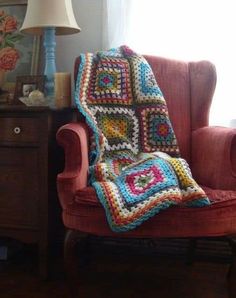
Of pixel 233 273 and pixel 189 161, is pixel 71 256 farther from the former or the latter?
pixel 189 161

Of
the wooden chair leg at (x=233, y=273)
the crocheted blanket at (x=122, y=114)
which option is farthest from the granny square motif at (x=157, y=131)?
the wooden chair leg at (x=233, y=273)

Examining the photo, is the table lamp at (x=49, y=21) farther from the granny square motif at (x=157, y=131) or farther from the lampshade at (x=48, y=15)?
the granny square motif at (x=157, y=131)

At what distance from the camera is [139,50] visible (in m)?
1.95

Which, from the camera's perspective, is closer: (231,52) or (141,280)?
(141,280)

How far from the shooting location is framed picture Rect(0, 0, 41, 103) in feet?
6.59

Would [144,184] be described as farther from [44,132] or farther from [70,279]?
[44,132]

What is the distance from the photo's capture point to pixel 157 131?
1.61 m

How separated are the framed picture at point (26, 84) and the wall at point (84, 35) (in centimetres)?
27

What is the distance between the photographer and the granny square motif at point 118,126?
157 cm

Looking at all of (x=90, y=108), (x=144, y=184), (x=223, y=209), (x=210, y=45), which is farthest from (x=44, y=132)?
(x=210, y=45)

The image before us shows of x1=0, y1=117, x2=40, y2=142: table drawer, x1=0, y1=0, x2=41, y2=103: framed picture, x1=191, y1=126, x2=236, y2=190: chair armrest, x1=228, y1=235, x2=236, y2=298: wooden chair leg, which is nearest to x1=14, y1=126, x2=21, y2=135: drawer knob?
x1=0, y1=117, x2=40, y2=142: table drawer

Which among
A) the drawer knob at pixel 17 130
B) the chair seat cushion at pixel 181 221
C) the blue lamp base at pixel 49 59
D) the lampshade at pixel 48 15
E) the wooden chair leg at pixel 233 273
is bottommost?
the wooden chair leg at pixel 233 273

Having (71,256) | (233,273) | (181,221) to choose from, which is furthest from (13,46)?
(233,273)

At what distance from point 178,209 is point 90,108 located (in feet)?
2.00
